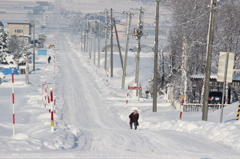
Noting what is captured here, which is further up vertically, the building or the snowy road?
the building

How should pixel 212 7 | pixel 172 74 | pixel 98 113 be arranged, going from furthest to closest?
1. pixel 172 74
2. pixel 98 113
3. pixel 212 7

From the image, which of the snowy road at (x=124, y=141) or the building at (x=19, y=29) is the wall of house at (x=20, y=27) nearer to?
the building at (x=19, y=29)

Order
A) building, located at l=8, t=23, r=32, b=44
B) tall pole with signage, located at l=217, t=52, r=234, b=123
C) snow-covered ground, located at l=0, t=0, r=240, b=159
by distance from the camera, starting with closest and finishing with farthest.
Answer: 1. snow-covered ground, located at l=0, t=0, r=240, b=159
2. tall pole with signage, located at l=217, t=52, r=234, b=123
3. building, located at l=8, t=23, r=32, b=44

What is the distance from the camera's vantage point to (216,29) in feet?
103

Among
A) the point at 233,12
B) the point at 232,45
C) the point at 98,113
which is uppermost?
the point at 233,12

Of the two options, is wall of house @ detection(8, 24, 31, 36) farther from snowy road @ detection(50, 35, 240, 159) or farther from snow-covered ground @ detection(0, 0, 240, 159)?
snowy road @ detection(50, 35, 240, 159)

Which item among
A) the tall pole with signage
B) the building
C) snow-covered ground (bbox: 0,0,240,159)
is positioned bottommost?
snow-covered ground (bbox: 0,0,240,159)

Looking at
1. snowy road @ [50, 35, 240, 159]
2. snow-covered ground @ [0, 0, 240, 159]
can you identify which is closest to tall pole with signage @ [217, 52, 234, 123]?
snow-covered ground @ [0, 0, 240, 159]

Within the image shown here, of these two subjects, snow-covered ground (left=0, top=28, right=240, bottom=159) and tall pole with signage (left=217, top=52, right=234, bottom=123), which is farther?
tall pole with signage (left=217, top=52, right=234, bottom=123)

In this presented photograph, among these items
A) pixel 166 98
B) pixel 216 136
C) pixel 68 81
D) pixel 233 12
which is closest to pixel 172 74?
pixel 166 98

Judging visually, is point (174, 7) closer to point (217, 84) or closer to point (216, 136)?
point (217, 84)

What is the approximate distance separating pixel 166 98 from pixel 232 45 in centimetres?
628

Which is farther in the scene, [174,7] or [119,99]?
[119,99]

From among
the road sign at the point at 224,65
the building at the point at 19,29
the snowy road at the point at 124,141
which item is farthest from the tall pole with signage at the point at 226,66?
the building at the point at 19,29
